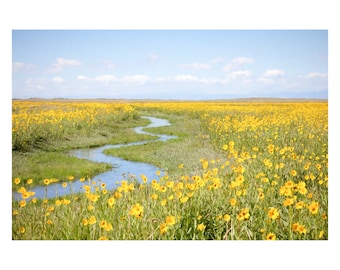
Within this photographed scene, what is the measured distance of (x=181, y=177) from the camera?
131 inches

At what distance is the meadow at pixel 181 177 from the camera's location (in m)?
2.89

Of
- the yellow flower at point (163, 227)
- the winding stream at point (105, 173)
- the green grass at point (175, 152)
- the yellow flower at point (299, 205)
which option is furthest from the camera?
the green grass at point (175, 152)

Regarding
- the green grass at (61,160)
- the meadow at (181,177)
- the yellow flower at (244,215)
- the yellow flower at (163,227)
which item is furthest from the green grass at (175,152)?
the yellow flower at (163,227)

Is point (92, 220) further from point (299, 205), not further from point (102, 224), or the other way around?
point (299, 205)

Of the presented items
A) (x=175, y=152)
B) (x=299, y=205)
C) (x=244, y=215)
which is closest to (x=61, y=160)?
(x=175, y=152)

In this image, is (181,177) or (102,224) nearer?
(102,224)

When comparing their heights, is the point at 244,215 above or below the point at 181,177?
below

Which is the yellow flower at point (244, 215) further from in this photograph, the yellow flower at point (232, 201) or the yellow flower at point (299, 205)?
the yellow flower at point (299, 205)

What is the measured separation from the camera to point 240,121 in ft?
21.4

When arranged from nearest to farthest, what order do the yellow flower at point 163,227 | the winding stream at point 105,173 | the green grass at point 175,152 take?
the yellow flower at point 163,227, the winding stream at point 105,173, the green grass at point 175,152

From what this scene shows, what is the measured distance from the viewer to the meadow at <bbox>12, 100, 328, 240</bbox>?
289cm

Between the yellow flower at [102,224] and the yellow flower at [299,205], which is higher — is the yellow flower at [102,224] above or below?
below

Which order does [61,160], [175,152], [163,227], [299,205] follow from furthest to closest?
[175,152]
[61,160]
[299,205]
[163,227]
